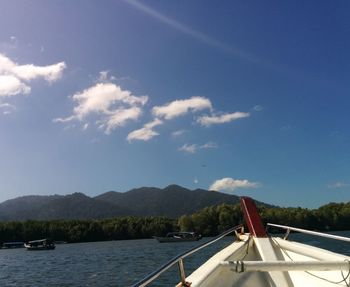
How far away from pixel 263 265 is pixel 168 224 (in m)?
152

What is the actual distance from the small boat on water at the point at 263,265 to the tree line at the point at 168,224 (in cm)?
12637

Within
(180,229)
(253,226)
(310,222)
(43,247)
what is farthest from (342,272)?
(180,229)

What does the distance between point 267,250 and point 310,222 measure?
13198 cm

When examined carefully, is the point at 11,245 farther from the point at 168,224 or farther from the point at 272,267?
the point at 272,267

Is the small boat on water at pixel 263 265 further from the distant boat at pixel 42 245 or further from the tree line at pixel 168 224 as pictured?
the tree line at pixel 168 224

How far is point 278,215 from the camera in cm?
13738

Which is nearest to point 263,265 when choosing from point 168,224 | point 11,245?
point 11,245

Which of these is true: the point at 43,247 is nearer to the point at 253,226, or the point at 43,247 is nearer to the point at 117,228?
the point at 117,228

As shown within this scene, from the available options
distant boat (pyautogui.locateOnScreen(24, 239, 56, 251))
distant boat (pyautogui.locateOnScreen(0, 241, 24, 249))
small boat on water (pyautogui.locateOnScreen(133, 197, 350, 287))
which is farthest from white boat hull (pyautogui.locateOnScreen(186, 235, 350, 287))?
distant boat (pyautogui.locateOnScreen(0, 241, 24, 249))

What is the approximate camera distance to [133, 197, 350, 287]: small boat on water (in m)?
6.76

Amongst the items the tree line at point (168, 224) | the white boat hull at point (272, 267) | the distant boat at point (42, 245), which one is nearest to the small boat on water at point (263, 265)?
the white boat hull at point (272, 267)

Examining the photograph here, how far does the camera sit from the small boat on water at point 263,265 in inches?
266

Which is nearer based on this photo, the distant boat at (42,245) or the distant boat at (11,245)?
the distant boat at (42,245)

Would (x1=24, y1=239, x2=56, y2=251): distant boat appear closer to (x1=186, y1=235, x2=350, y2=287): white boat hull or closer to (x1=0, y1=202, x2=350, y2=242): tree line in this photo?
(x1=0, y1=202, x2=350, y2=242): tree line
